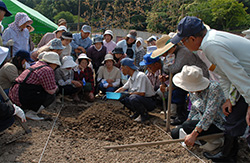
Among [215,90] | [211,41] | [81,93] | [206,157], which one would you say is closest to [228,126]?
[215,90]

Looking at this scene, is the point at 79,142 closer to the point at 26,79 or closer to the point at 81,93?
the point at 26,79

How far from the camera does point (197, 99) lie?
9.74 ft

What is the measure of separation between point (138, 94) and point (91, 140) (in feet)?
4.19

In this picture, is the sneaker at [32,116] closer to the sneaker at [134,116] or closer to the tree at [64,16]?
the sneaker at [134,116]

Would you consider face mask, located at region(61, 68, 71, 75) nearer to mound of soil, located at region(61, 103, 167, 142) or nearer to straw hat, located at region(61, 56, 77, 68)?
straw hat, located at region(61, 56, 77, 68)

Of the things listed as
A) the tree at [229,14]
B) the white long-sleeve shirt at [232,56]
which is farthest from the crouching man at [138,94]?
the tree at [229,14]

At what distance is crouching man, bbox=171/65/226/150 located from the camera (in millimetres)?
2701

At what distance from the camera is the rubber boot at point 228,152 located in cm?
265

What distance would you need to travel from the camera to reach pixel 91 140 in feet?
11.3

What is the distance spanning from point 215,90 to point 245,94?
2.44ft

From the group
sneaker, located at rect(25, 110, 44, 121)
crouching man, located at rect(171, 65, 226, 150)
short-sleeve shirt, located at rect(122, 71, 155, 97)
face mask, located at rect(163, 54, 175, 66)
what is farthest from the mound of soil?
face mask, located at rect(163, 54, 175, 66)

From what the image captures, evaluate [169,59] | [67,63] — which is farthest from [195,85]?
[67,63]

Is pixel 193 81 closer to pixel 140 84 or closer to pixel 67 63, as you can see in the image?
pixel 140 84

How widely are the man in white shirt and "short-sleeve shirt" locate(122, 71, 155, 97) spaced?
1.68 metres
